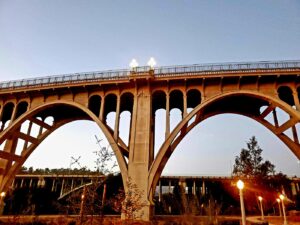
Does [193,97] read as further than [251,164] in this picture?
No

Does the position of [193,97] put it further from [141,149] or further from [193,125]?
[141,149]

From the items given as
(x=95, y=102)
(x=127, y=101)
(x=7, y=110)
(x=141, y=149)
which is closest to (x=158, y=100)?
(x=127, y=101)

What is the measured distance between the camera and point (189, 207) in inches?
930

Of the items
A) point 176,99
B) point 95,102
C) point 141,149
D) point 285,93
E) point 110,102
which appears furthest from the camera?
point 95,102

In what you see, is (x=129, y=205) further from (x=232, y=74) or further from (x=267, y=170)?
(x=267, y=170)

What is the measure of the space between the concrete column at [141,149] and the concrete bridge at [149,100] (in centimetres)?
7

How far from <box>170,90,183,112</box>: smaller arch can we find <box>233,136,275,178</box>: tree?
20954 mm

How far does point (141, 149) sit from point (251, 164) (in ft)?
89.8

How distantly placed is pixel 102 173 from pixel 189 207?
556 inches

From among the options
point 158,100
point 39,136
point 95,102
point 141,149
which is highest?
point 95,102

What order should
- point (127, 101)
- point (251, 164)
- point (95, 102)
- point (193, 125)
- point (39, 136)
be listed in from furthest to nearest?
point (251, 164) < point (39, 136) < point (95, 102) < point (127, 101) < point (193, 125)

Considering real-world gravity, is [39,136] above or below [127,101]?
below

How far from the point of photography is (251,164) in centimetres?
4038

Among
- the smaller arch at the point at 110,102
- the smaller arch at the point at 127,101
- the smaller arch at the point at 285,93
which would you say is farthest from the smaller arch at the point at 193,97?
the smaller arch at the point at 110,102
